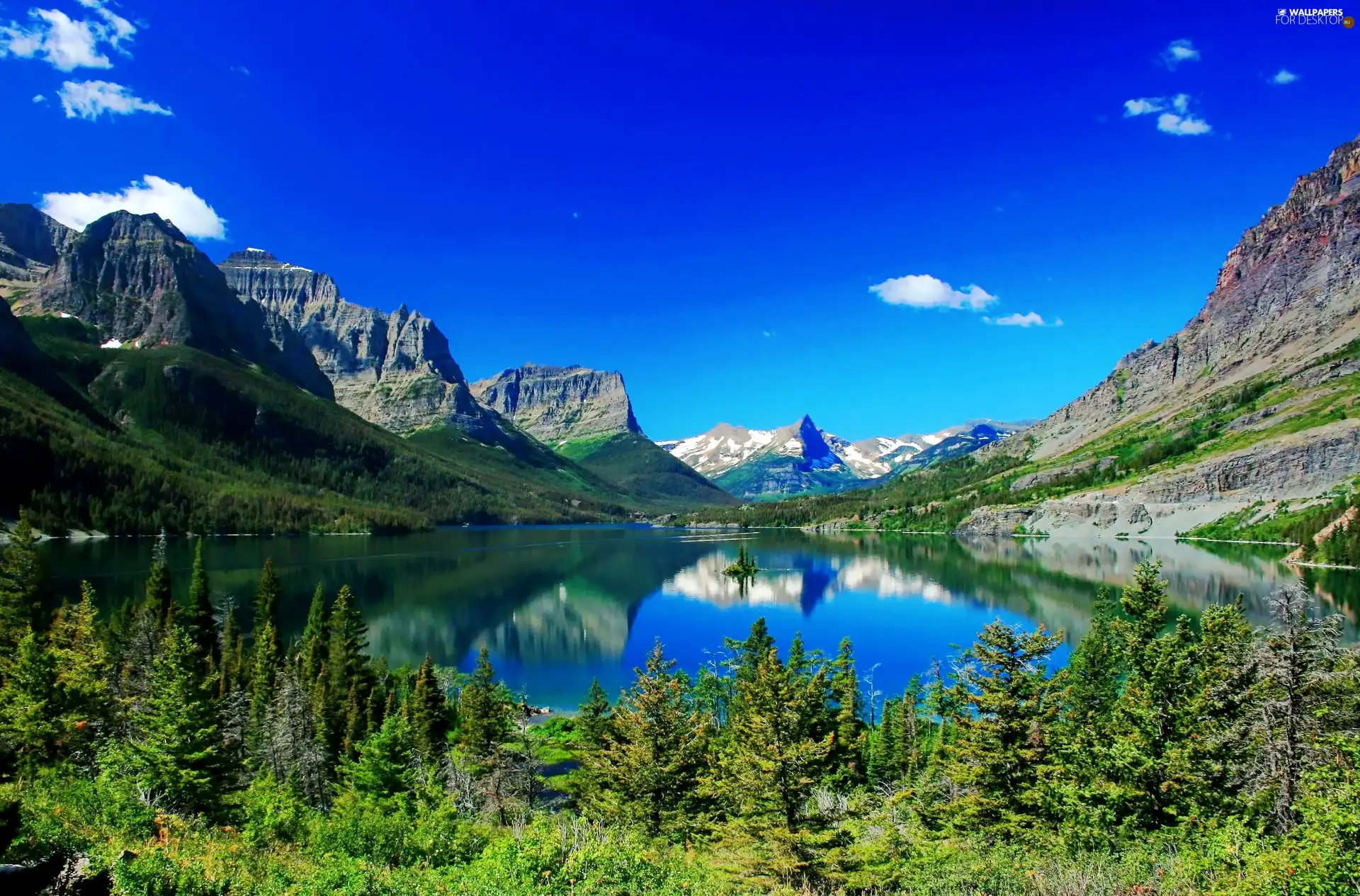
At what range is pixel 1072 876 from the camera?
1766 cm

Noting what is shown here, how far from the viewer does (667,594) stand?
138 metres

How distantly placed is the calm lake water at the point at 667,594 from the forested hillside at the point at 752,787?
34.1 meters

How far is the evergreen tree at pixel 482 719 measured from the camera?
46906 millimetres

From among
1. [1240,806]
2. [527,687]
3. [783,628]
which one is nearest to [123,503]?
[527,687]

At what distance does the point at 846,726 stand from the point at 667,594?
97846 mm

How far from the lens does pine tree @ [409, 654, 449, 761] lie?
48781 mm

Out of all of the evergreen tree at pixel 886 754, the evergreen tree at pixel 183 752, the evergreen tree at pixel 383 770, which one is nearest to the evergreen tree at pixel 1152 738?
the evergreen tree at pixel 886 754

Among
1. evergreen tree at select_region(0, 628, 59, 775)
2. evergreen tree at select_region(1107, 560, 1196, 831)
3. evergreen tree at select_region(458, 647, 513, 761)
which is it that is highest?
evergreen tree at select_region(1107, 560, 1196, 831)

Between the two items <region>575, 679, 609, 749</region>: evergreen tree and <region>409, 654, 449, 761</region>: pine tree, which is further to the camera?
<region>409, 654, 449, 761</region>: pine tree

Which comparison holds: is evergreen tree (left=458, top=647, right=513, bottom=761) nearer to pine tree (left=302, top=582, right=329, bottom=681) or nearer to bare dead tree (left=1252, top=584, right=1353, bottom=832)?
pine tree (left=302, top=582, right=329, bottom=681)

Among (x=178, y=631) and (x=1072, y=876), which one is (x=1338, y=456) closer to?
(x=1072, y=876)

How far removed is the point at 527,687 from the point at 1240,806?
6637 centimetres

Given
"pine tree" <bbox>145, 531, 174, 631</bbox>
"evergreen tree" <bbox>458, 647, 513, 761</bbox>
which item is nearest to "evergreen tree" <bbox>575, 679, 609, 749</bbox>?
"evergreen tree" <bbox>458, 647, 513, 761</bbox>

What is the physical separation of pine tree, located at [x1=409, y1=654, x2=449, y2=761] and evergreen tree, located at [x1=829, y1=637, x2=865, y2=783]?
2729 centimetres
